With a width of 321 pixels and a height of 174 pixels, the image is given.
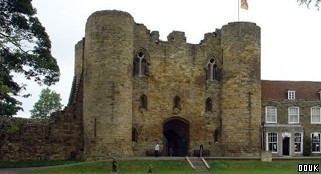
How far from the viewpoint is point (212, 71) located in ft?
164

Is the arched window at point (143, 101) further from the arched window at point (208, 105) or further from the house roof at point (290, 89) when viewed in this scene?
the house roof at point (290, 89)

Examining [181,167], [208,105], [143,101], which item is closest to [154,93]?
[143,101]

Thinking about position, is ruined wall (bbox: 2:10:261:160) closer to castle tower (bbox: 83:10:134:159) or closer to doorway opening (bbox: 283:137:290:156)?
castle tower (bbox: 83:10:134:159)

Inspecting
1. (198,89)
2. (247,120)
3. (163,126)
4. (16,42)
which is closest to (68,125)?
(163,126)

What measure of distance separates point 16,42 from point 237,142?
23.0 meters

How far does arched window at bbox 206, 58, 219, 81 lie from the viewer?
50.0 metres

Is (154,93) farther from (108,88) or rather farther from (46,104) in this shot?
(46,104)

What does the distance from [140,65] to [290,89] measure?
15.7 meters

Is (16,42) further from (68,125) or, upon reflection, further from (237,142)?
(237,142)

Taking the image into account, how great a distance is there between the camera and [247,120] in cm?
4847

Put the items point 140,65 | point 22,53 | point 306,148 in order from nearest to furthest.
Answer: point 22,53 → point 140,65 → point 306,148

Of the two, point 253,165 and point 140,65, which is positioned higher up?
point 140,65

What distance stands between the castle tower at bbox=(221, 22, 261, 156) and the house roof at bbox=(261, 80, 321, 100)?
6653mm

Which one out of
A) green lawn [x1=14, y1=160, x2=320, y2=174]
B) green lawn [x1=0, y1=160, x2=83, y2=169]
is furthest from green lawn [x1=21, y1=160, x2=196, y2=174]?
green lawn [x1=0, y1=160, x2=83, y2=169]
